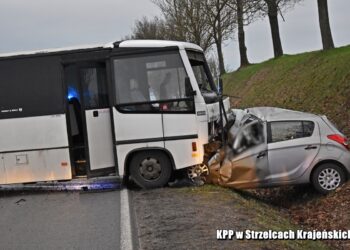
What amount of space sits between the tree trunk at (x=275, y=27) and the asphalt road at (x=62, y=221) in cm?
1945

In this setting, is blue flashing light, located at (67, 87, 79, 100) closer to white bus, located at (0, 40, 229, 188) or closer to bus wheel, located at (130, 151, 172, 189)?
white bus, located at (0, 40, 229, 188)

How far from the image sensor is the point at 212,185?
421 inches

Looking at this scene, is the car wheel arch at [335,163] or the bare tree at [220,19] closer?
the car wheel arch at [335,163]

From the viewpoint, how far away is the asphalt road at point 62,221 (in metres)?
7.47

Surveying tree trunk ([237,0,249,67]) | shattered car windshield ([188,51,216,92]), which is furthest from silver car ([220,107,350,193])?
tree trunk ([237,0,249,67])

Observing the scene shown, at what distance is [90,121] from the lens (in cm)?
1087

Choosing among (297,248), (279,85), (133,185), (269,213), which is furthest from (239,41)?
(297,248)

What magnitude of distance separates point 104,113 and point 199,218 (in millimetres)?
3745

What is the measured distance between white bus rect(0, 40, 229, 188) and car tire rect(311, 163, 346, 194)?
223 cm

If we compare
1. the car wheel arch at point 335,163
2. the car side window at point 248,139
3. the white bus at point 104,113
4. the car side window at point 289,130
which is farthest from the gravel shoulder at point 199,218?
the car side window at point 248,139

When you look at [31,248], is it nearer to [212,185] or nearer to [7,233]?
[7,233]

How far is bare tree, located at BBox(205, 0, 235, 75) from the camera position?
114 ft

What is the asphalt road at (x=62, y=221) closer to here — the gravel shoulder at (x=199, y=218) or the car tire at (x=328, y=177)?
the gravel shoulder at (x=199, y=218)

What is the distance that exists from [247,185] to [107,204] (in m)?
2.59
